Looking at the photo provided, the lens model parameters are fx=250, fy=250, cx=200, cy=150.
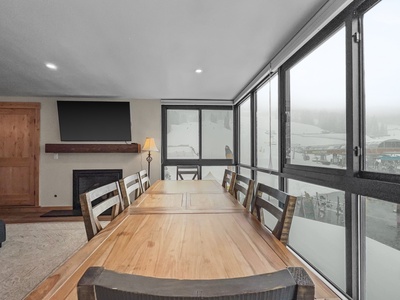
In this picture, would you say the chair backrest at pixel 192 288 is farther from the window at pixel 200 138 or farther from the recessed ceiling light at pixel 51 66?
the window at pixel 200 138

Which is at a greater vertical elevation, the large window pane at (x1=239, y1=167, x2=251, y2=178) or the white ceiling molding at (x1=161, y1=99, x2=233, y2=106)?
the white ceiling molding at (x1=161, y1=99, x2=233, y2=106)

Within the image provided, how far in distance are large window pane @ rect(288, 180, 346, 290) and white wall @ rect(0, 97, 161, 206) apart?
3264 millimetres

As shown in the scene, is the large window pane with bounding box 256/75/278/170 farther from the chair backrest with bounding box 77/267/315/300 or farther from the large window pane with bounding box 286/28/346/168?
the chair backrest with bounding box 77/267/315/300

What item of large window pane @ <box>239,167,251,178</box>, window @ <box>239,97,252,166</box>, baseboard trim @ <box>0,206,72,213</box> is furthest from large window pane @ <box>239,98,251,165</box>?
baseboard trim @ <box>0,206,72,213</box>

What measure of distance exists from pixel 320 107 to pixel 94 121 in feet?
14.4

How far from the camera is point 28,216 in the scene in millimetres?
4715

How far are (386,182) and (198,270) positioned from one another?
134 cm

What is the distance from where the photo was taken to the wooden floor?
4363mm

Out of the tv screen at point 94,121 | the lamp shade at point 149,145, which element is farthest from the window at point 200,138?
the tv screen at point 94,121

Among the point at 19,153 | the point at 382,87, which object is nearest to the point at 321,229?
the point at 382,87

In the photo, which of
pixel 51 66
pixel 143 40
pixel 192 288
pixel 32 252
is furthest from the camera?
pixel 51 66

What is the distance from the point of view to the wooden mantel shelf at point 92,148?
199 inches

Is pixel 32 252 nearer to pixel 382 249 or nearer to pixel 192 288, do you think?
pixel 192 288

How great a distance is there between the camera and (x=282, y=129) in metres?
2.99
